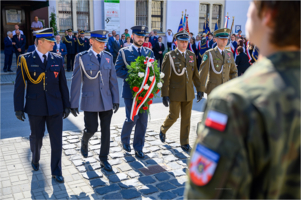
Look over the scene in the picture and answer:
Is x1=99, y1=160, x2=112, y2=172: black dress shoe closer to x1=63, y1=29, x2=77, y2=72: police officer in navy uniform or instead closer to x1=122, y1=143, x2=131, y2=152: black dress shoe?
x1=122, y1=143, x2=131, y2=152: black dress shoe

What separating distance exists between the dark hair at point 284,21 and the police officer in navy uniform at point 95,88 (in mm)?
3707

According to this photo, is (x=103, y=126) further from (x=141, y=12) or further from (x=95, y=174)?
(x=141, y=12)

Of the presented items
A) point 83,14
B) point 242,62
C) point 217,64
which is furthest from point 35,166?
point 83,14

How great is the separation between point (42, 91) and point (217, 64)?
143 inches

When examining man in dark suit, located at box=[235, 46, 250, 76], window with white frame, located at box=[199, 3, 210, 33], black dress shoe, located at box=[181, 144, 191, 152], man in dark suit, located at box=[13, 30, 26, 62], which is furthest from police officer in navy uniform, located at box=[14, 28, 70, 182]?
window with white frame, located at box=[199, 3, 210, 33]

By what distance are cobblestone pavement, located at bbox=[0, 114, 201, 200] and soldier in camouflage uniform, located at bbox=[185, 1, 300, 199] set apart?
2.93 metres

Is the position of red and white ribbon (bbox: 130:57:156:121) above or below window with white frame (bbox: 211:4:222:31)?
below

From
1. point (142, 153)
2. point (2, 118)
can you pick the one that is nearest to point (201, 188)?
point (142, 153)

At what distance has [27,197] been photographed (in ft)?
12.5

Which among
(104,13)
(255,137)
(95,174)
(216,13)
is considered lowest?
(95,174)

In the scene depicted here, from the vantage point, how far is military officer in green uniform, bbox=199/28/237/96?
6234 mm

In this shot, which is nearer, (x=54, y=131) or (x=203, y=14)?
(x=54, y=131)

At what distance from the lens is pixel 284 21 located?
1101mm

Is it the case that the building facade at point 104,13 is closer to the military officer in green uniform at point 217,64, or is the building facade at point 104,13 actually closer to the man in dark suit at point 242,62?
the man in dark suit at point 242,62
